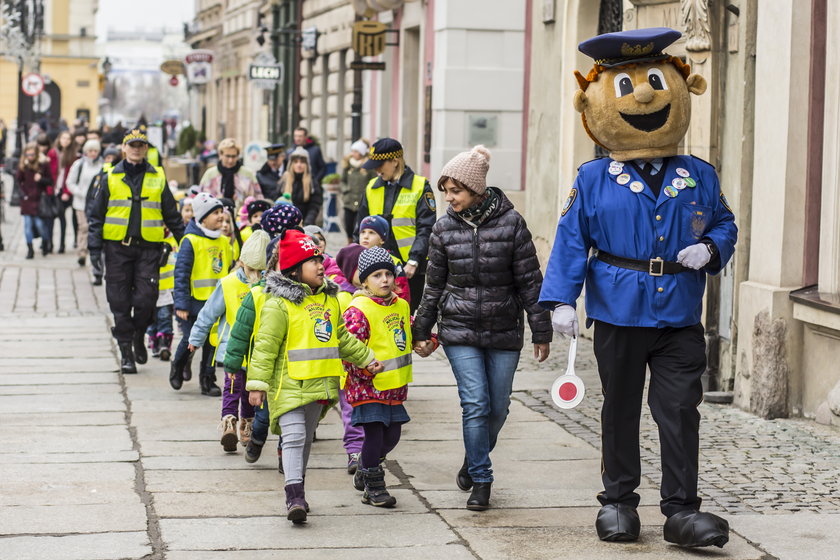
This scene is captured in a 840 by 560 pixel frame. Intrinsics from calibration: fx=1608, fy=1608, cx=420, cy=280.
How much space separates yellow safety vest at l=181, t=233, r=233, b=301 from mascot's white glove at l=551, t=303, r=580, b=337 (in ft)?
15.9

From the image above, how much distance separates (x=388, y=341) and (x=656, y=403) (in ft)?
4.71

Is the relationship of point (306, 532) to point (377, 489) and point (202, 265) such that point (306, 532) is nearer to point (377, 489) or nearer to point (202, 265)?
point (377, 489)

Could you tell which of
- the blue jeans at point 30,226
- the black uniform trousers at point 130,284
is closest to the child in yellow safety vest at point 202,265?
the black uniform trousers at point 130,284

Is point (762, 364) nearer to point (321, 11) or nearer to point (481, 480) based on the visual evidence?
point (481, 480)

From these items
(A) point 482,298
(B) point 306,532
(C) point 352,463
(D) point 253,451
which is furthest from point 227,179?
(B) point 306,532

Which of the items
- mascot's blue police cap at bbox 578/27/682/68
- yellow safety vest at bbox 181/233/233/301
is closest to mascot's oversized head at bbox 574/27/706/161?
mascot's blue police cap at bbox 578/27/682/68

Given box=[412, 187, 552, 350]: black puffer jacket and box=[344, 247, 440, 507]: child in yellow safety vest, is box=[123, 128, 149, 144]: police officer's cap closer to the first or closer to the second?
box=[344, 247, 440, 507]: child in yellow safety vest

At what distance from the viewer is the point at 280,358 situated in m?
7.34

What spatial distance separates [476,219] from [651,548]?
1774 millimetres

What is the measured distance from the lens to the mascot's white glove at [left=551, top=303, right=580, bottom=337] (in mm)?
6777

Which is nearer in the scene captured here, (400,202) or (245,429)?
(245,429)

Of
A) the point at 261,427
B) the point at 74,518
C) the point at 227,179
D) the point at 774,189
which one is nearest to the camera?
the point at 74,518

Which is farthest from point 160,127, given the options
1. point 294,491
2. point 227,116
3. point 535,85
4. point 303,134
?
point 294,491

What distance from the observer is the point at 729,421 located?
9906 mm
